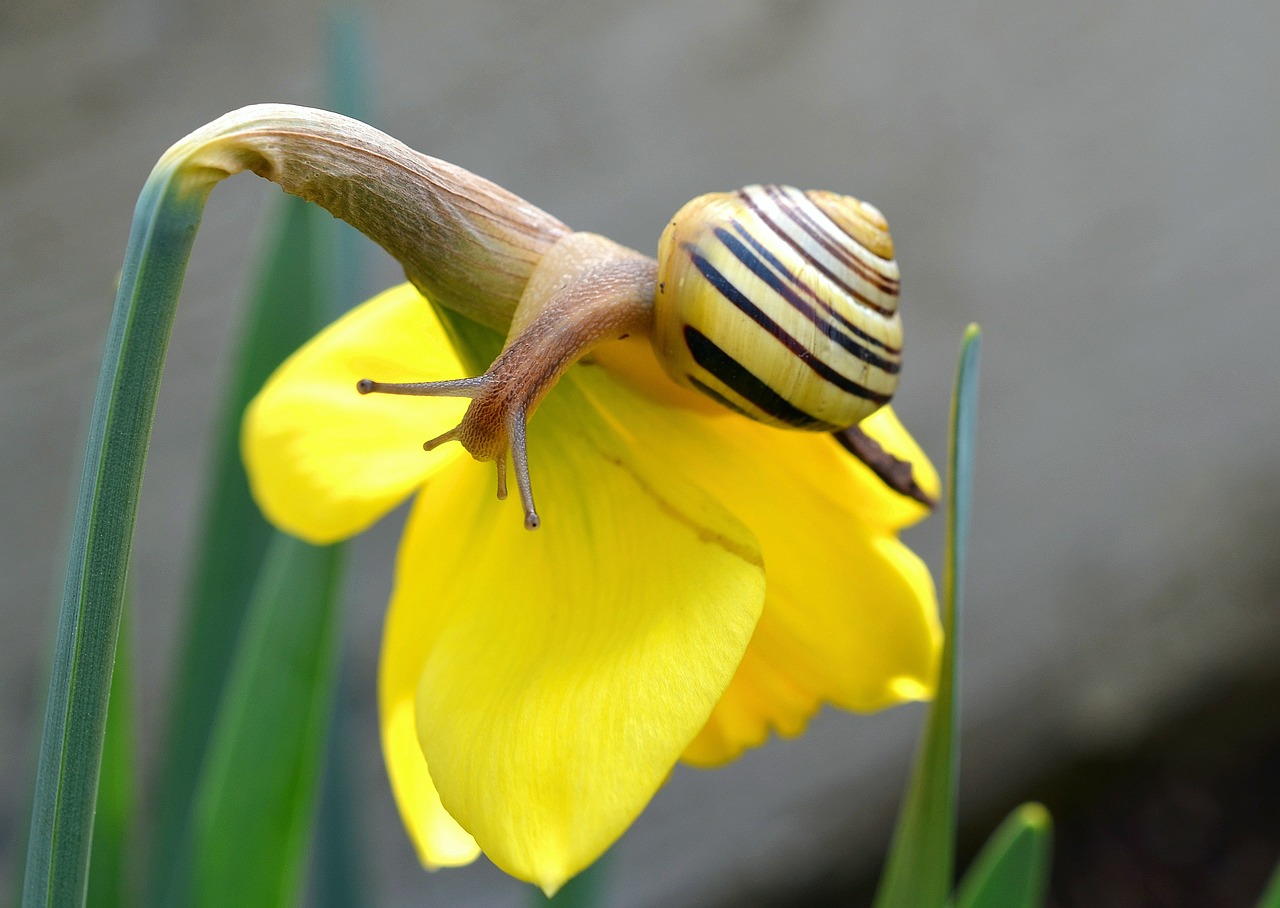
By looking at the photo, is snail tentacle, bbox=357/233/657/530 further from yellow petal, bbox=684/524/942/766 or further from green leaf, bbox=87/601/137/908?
green leaf, bbox=87/601/137/908

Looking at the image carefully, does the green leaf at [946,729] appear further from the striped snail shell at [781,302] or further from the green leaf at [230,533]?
the green leaf at [230,533]

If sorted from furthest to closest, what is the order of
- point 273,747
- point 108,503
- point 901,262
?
point 901,262 < point 273,747 < point 108,503

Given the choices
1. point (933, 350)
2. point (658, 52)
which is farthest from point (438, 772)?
point (933, 350)

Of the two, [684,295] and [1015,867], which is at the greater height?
[684,295]

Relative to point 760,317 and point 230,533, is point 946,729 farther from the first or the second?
point 230,533

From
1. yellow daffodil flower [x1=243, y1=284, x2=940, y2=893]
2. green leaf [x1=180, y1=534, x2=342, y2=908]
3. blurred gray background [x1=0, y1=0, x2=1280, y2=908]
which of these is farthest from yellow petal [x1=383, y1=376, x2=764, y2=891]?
blurred gray background [x1=0, y1=0, x2=1280, y2=908]

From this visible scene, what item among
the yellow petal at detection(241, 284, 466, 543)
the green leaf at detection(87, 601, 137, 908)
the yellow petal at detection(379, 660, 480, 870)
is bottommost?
the green leaf at detection(87, 601, 137, 908)

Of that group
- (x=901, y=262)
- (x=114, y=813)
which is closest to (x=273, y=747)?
(x=114, y=813)
